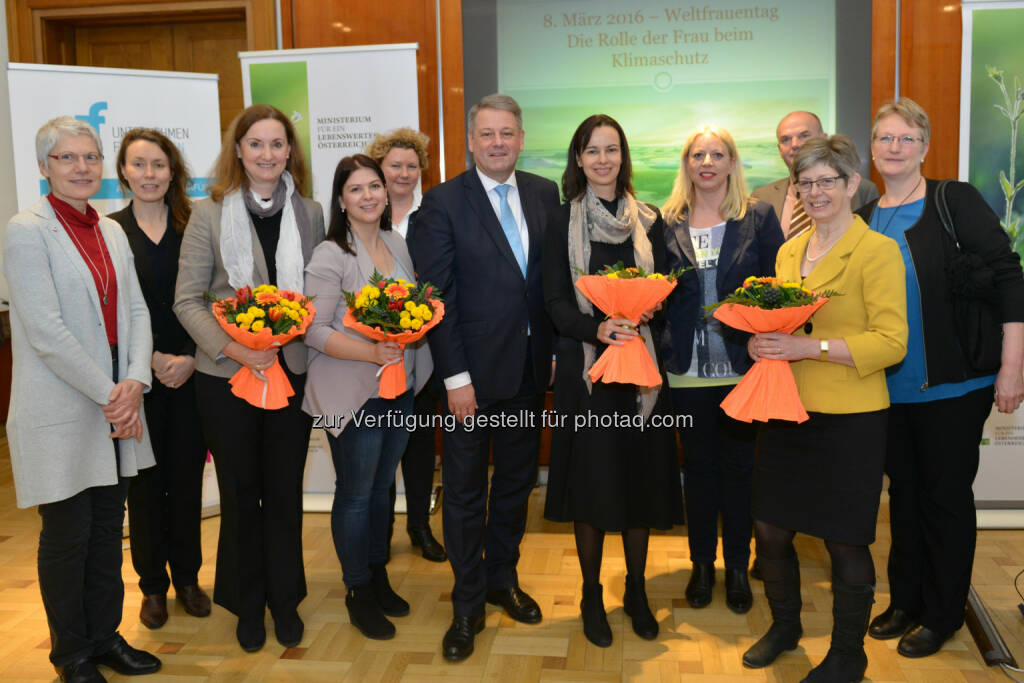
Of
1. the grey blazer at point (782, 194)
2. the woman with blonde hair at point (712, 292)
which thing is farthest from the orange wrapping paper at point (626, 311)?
the grey blazer at point (782, 194)

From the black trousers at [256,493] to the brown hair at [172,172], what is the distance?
70cm

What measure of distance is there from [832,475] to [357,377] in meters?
1.58

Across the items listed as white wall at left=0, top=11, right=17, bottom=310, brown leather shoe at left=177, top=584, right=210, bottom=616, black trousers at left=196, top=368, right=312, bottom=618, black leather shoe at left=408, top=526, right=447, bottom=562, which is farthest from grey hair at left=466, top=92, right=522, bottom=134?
white wall at left=0, top=11, right=17, bottom=310

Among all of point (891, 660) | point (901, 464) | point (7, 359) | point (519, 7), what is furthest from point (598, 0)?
point (7, 359)

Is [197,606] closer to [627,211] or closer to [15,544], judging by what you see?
[15,544]

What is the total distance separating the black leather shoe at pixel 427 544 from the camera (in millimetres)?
3805

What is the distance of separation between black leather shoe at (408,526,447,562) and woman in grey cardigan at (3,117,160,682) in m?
1.45

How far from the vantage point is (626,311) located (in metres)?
2.54

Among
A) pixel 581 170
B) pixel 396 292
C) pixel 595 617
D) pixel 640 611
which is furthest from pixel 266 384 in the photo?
pixel 640 611

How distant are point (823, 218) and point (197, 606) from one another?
110 inches

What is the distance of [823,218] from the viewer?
2.43 m

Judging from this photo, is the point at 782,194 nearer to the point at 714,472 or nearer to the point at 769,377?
the point at 714,472

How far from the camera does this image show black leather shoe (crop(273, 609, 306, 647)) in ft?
9.66

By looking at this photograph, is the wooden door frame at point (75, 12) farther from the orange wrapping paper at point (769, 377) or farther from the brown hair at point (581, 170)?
the orange wrapping paper at point (769, 377)
